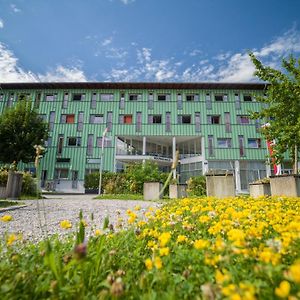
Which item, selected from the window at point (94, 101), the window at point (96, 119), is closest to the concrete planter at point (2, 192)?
the window at point (96, 119)

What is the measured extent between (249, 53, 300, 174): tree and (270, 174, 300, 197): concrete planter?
4.02 m

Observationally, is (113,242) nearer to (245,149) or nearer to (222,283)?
(222,283)

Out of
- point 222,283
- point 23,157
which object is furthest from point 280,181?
point 23,157

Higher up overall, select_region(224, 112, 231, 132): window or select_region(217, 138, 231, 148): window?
select_region(224, 112, 231, 132): window

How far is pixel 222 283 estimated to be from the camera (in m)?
1.11

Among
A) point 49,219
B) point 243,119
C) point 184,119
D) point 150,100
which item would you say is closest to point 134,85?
point 150,100

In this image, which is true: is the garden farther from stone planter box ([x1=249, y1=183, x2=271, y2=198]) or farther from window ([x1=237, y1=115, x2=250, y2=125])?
window ([x1=237, y1=115, x2=250, y2=125])

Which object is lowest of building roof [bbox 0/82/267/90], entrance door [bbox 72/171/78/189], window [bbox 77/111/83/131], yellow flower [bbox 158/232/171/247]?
yellow flower [bbox 158/232/171/247]

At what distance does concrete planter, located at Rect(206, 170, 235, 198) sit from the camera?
902cm

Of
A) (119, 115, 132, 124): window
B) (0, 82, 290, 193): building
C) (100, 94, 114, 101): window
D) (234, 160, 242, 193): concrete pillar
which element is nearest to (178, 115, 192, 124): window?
(0, 82, 290, 193): building

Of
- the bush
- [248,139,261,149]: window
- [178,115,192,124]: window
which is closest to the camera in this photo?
the bush

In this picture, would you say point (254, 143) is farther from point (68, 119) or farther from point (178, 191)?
point (68, 119)

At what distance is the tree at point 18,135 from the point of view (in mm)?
24094

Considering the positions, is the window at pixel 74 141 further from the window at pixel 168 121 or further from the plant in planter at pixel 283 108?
the plant in planter at pixel 283 108
